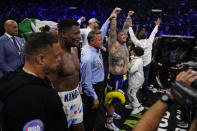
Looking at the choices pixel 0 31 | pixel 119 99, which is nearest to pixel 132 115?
pixel 119 99

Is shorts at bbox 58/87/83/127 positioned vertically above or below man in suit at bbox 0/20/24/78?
below

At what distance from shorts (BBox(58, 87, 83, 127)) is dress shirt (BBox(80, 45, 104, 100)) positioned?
372mm

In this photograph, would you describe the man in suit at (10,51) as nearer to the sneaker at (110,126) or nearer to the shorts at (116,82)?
the shorts at (116,82)

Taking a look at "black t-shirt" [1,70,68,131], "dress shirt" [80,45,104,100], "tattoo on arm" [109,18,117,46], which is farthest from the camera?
"tattoo on arm" [109,18,117,46]

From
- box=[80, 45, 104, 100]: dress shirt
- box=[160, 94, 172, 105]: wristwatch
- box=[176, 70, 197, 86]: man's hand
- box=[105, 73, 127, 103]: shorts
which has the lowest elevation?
box=[105, 73, 127, 103]: shorts

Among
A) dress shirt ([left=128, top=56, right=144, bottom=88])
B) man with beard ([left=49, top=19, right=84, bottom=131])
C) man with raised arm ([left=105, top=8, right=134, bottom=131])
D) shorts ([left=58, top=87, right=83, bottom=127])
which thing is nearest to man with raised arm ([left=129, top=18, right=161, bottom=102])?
dress shirt ([left=128, top=56, right=144, bottom=88])

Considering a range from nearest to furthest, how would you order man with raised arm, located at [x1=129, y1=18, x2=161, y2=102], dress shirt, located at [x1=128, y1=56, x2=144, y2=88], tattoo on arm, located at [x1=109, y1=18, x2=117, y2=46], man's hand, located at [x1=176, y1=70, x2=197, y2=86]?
man's hand, located at [x1=176, y1=70, x2=197, y2=86]
tattoo on arm, located at [x1=109, y1=18, x2=117, y2=46]
dress shirt, located at [x1=128, y1=56, x2=144, y2=88]
man with raised arm, located at [x1=129, y1=18, x2=161, y2=102]

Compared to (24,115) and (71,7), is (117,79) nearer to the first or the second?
(24,115)

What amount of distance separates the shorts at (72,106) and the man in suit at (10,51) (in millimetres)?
1632

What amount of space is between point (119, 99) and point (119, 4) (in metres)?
9.92

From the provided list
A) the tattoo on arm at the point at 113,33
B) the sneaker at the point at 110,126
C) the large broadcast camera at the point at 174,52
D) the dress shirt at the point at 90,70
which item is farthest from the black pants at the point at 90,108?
the large broadcast camera at the point at 174,52

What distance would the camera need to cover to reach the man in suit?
9.60ft

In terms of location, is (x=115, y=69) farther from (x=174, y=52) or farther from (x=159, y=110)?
(x=159, y=110)

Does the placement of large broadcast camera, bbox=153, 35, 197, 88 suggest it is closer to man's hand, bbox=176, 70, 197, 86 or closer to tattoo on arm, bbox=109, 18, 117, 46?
man's hand, bbox=176, 70, 197, 86
